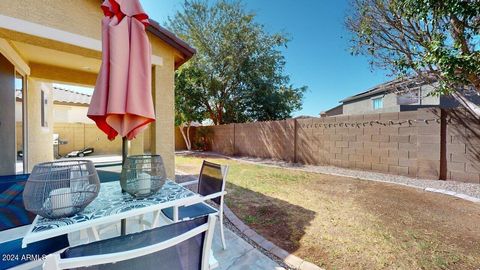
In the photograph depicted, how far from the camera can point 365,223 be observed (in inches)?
156

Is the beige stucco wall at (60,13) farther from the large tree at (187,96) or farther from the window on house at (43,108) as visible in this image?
the large tree at (187,96)

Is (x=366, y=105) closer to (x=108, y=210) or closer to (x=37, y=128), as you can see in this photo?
(x=37, y=128)

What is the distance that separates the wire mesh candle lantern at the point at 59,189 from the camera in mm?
1734

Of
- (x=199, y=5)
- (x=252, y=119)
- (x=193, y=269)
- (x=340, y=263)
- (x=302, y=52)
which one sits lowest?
(x=340, y=263)

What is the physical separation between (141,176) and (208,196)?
0.95m

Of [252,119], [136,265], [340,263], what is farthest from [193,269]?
[252,119]

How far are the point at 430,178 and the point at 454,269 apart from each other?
16.0ft

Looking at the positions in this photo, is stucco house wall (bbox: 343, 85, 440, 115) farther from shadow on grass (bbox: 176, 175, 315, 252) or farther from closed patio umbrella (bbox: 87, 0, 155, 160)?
closed patio umbrella (bbox: 87, 0, 155, 160)

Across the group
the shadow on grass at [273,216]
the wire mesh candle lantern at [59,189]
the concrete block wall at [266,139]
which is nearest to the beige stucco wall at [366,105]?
the concrete block wall at [266,139]

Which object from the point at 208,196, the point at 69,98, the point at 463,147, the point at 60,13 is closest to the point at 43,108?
the point at 69,98

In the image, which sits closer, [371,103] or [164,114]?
[164,114]

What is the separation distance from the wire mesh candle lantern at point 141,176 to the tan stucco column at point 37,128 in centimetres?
528

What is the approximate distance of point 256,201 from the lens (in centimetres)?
525

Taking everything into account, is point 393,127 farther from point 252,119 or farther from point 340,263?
point 252,119
